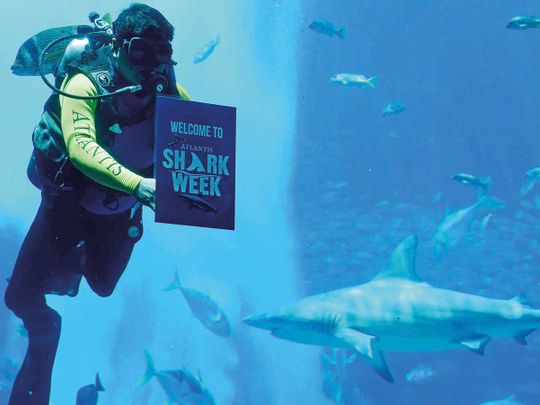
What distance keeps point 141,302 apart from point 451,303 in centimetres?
2272

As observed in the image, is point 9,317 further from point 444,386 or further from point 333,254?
point 444,386

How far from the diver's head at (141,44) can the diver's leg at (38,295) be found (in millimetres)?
997

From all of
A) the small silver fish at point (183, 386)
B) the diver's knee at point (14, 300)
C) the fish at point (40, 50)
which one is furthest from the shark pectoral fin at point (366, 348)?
the fish at point (40, 50)

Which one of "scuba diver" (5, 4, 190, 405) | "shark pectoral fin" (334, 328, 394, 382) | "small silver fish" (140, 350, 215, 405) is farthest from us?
"small silver fish" (140, 350, 215, 405)

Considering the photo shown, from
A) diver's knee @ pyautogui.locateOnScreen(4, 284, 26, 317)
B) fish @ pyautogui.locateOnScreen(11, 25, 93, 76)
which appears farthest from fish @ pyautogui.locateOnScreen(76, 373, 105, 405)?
fish @ pyautogui.locateOnScreen(11, 25, 93, 76)

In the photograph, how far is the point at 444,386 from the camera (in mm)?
19031

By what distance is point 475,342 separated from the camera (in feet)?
22.0

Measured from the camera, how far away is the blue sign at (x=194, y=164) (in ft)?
6.57

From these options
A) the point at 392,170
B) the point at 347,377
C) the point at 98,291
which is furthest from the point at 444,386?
the point at 98,291

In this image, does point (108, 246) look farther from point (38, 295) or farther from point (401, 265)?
point (401, 265)

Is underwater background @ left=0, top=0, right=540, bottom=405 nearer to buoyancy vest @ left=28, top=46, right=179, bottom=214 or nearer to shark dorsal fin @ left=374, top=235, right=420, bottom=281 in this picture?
shark dorsal fin @ left=374, top=235, right=420, bottom=281

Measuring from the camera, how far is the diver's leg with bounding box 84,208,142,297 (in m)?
3.23

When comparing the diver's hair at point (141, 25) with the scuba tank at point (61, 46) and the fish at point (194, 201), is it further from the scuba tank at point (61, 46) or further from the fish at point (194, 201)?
the fish at point (194, 201)

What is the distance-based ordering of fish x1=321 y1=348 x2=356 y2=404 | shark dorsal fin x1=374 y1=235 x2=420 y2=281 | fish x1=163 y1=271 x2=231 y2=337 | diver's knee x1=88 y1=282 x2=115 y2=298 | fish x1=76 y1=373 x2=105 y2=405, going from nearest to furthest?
diver's knee x1=88 y1=282 x2=115 y2=298 < fish x1=76 y1=373 x2=105 y2=405 < shark dorsal fin x1=374 y1=235 x2=420 y2=281 < fish x1=163 y1=271 x2=231 y2=337 < fish x1=321 y1=348 x2=356 y2=404
